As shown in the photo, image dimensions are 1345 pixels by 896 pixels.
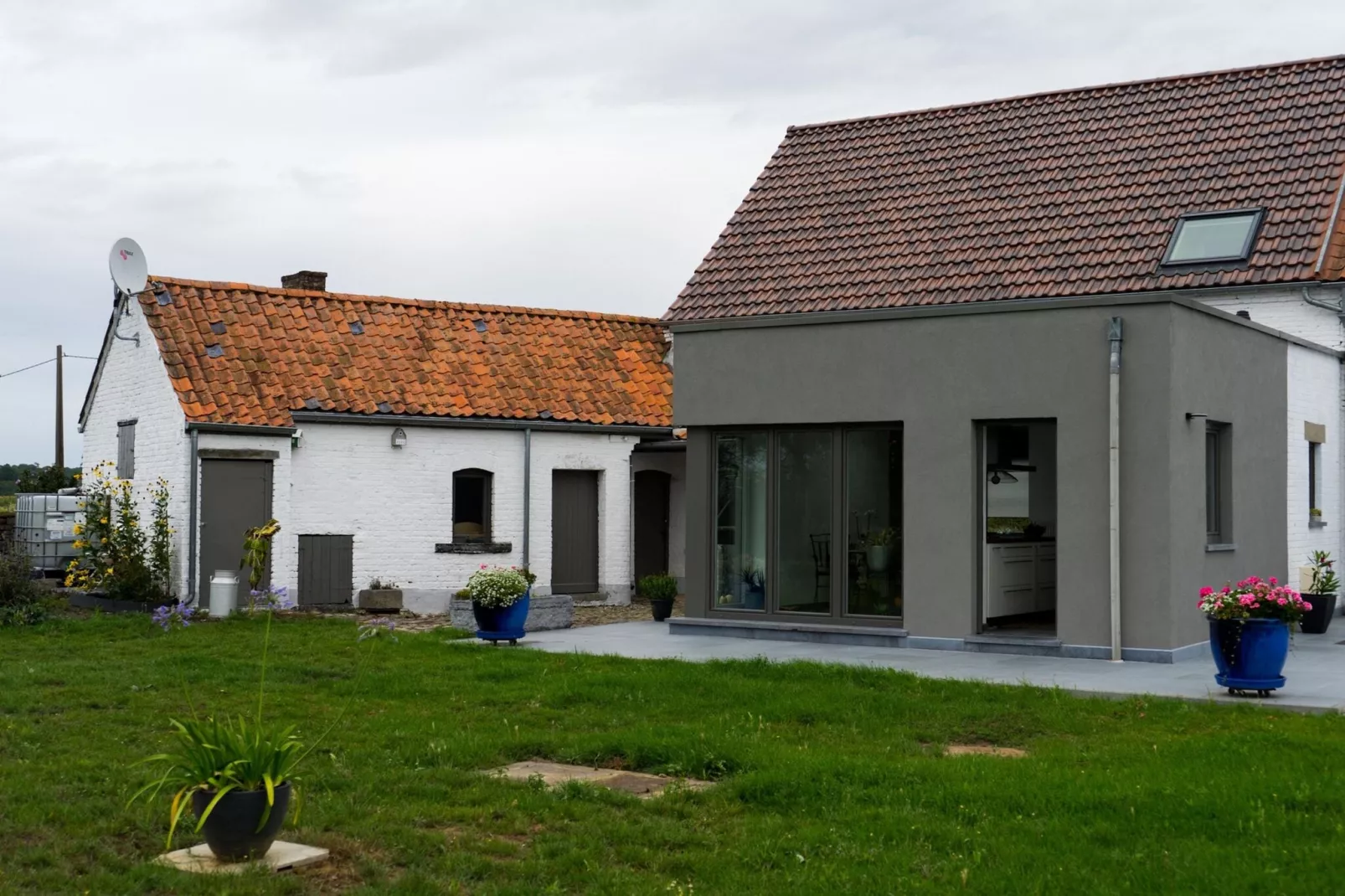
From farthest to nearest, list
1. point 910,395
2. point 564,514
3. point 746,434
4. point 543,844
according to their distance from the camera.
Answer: point 564,514 < point 746,434 < point 910,395 < point 543,844

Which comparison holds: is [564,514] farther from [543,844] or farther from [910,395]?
[543,844]

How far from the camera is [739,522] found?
17.1 metres

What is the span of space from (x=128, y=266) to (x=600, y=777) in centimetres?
1609

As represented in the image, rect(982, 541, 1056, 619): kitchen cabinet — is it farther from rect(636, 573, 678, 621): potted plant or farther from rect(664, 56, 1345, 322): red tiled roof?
rect(636, 573, 678, 621): potted plant

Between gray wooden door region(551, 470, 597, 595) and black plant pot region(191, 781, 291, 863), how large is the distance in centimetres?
1730

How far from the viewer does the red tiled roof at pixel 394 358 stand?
2184 centimetres

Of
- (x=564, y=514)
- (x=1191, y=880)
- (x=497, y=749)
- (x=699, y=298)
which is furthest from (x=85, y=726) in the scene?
(x=564, y=514)

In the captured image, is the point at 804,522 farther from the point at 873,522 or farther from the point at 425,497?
the point at 425,497

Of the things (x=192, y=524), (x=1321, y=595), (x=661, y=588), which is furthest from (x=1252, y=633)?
(x=192, y=524)

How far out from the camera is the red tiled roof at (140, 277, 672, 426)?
2184 cm

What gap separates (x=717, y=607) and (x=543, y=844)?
1024 cm

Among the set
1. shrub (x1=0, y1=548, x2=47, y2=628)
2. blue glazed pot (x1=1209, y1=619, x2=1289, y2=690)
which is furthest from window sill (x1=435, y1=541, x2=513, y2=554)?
blue glazed pot (x1=1209, y1=619, x2=1289, y2=690)

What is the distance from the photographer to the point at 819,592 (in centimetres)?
1639

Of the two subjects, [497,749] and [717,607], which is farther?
[717,607]
